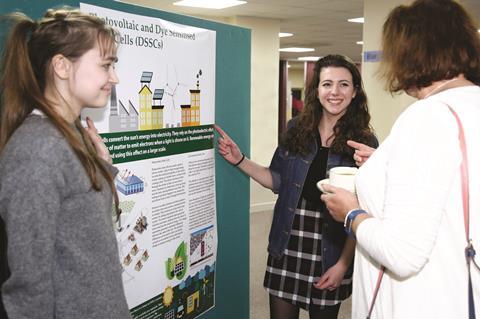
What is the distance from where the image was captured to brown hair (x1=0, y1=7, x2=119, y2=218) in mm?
1100

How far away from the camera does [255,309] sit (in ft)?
11.2

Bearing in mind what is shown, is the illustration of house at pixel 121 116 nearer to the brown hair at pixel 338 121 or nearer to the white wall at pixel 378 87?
the brown hair at pixel 338 121

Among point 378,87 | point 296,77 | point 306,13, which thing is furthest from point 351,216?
point 296,77

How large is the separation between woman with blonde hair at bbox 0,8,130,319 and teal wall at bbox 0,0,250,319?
35.7 inches

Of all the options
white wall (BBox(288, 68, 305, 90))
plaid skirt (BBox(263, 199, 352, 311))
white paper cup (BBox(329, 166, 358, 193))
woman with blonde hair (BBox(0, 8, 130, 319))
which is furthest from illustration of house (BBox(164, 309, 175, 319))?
white wall (BBox(288, 68, 305, 90))

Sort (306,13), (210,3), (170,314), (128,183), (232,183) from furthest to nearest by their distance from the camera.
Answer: (306,13) < (210,3) < (232,183) < (170,314) < (128,183)

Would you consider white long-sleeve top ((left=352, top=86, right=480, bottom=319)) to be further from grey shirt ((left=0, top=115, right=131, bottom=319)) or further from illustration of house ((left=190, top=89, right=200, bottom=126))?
illustration of house ((left=190, top=89, right=200, bottom=126))

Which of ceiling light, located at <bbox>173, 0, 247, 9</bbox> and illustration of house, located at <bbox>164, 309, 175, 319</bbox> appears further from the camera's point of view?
ceiling light, located at <bbox>173, 0, 247, 9</bbox>

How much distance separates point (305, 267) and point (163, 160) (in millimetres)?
862

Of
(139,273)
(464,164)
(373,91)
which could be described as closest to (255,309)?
(139,273)

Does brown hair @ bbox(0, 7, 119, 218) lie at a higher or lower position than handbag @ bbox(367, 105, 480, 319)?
higher

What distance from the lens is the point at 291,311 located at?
2162mm

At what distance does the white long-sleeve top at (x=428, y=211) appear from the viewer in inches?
42.5

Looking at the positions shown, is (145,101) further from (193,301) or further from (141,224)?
(193,301)
